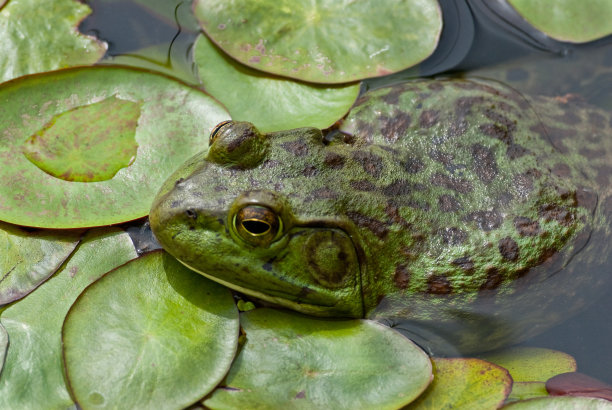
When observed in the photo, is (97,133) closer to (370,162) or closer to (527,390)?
(370,162)

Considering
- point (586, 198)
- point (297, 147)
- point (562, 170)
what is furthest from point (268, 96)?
point (586, 198)

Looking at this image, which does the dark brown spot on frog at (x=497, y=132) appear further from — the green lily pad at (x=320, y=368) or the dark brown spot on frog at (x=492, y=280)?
the green lily pad at (x=320, y=368)

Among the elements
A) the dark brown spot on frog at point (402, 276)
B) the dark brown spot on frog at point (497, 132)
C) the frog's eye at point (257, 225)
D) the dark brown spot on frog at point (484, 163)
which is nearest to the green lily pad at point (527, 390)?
the dark brown spot on frog at point (402, 276)

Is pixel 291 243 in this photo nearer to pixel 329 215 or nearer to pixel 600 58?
pixel 329 215

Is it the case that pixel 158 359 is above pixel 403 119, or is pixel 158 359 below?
below

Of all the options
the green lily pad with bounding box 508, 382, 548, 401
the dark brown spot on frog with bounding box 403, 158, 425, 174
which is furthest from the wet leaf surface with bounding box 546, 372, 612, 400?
the dark brown spot on frog with bounding box 403, 158, 425, 174

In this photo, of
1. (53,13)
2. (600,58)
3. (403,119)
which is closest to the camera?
(403,119)

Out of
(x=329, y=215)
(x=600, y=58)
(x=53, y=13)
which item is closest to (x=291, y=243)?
(x=329, y=215)

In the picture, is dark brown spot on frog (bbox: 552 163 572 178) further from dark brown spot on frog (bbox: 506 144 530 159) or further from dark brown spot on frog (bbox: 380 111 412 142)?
dark brown spot on frog (bbox: 380 111 412 142)
